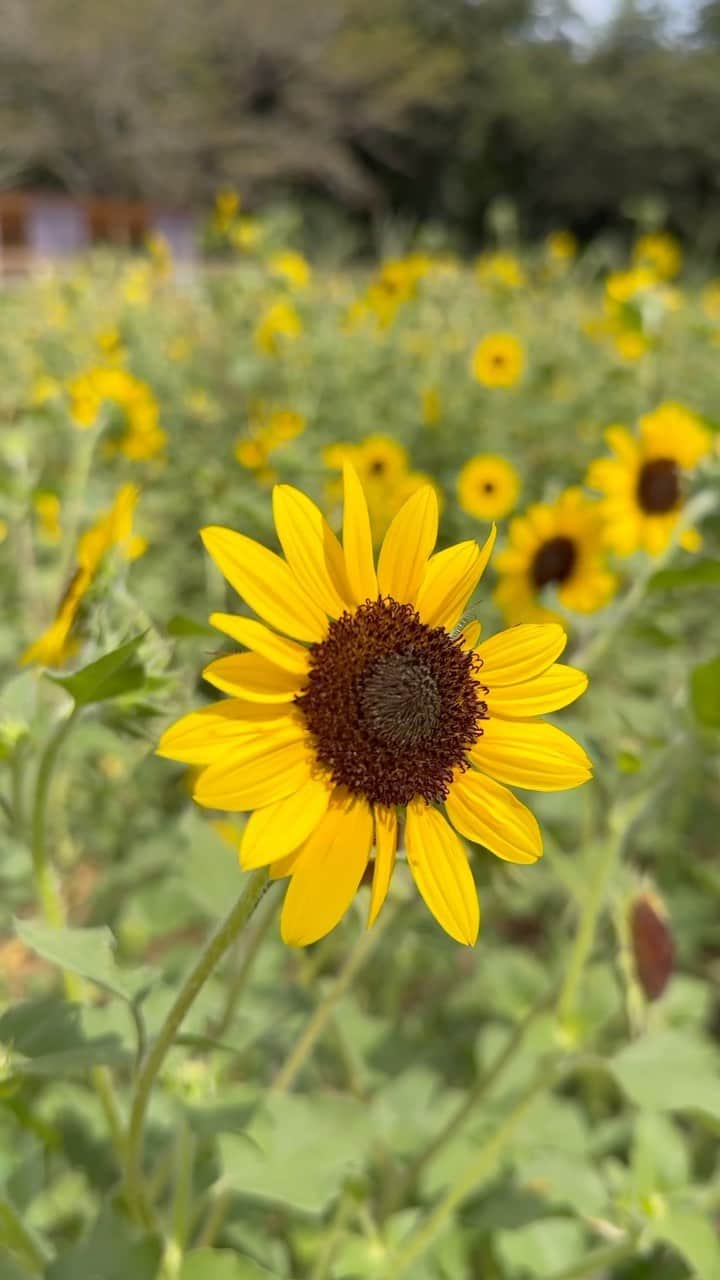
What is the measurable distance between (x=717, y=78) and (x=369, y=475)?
22562 millimetres

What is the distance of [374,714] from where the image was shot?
77 centimetres

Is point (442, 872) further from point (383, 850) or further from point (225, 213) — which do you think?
point (225, 213)

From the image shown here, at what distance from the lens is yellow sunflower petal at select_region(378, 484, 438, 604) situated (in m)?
0.76

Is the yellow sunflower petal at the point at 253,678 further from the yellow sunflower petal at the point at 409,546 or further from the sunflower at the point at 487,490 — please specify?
the sunflower at the point at 487,490

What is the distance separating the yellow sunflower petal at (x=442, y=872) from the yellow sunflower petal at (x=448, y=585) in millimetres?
139

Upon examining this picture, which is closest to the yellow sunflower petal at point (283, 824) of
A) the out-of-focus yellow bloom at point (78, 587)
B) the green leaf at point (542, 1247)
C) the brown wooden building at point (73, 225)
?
the out-of-focus yellow bloom at point (78, 587)

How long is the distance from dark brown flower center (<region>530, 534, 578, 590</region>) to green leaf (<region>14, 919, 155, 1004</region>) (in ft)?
4.16

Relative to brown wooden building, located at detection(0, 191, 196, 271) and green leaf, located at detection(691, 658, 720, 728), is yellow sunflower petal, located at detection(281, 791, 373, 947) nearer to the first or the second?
green leaf, located at detection(691, 658, 720, 728)

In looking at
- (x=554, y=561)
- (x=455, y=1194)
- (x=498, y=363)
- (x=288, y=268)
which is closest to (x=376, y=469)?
(x=554, y=561)

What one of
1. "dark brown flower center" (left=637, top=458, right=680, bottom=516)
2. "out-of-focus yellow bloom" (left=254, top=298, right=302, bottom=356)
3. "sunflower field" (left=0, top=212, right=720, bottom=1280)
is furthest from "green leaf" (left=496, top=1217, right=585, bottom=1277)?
"out-of-focus yellow bloom" (left=254, top=298, right=302, bottom=356)

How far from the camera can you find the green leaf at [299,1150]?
1049mm

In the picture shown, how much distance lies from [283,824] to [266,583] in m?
0.17

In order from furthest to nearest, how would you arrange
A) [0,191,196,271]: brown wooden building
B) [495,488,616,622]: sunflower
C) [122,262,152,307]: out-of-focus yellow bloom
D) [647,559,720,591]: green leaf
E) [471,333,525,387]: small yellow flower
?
[0,191,196,271]: brown wooden building
[122,262,152,307]: out-of-focus yellow bloom
[471,333,525,387]: small yellow flower
[495,488,616,622]: sunflower
[647,559,720,591]: green leaf

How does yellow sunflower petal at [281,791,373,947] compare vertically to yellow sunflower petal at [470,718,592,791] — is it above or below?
below
